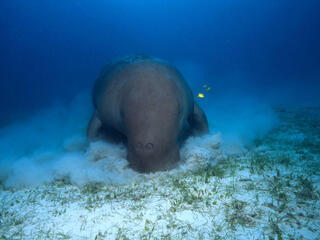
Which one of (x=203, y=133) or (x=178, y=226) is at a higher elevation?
(x=203, y=133)

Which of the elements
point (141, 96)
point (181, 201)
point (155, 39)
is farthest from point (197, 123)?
point (155, 39)

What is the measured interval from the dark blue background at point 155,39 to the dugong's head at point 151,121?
158ft

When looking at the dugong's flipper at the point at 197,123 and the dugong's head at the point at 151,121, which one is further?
the dugong's flipper at the point at 197,123

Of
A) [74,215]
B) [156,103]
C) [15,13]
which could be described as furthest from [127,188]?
[15,13]

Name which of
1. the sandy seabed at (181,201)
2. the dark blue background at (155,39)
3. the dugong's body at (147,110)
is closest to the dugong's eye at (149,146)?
the dugong's body at (147,110)

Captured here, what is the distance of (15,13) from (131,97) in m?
66.9

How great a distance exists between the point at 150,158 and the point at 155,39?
89401 millimetres

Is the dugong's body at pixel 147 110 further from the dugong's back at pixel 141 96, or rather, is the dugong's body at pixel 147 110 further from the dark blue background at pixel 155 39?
the dark blue background at pixel 155 39

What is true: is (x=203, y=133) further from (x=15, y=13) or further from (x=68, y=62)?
(x=68, y=62)

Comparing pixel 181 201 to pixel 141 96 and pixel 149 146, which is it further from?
pixel 141 96

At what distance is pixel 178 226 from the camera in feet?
7.72

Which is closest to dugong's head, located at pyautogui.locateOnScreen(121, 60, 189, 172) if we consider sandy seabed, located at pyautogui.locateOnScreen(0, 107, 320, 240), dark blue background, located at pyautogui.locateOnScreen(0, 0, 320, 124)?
sandy seabed, located at pyautogui.locateOnScreen(0, 107, 320, 240)

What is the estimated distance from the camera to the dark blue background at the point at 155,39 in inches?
2414

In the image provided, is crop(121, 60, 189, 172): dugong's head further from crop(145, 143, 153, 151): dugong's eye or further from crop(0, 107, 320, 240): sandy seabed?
crop(0, 107, 320, 240): sandy seabed
